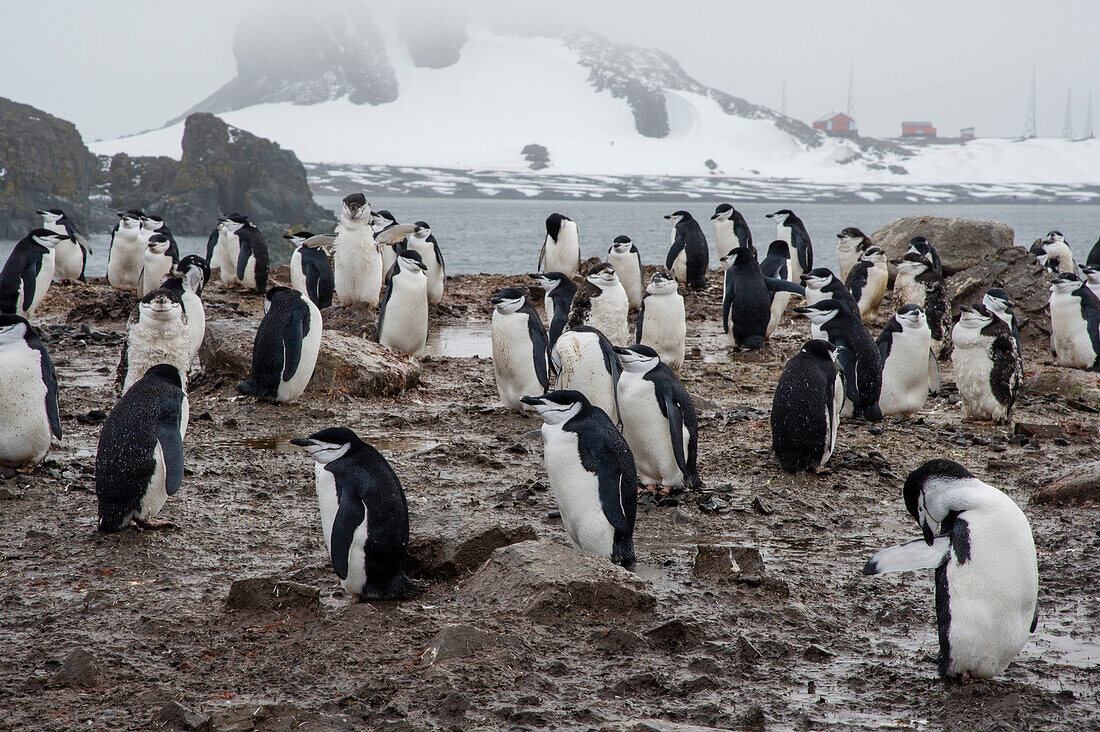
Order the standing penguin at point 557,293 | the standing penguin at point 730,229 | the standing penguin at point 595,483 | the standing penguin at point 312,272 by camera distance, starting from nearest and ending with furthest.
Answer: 1. the standing penguin at point 595,483
2. the standing penguin at point 557,293
3. the standing penguin at point 312,272
4. the standing penguin at point 730,229

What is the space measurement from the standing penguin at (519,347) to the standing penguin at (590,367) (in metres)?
1.09

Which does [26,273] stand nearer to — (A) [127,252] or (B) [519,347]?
(A) [127,252]

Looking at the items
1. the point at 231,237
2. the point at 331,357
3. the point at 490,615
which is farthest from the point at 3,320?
Answer: the point at 231,237

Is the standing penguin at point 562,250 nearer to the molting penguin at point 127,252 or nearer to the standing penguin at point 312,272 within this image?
the standing penguin at point 312,272

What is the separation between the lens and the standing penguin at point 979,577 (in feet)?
11.2

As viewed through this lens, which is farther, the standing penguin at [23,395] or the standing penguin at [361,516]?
the standing penguin at [23,395]

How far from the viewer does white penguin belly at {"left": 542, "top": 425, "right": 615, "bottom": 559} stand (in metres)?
4.55

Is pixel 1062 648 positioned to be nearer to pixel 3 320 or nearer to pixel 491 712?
pixel 491 712

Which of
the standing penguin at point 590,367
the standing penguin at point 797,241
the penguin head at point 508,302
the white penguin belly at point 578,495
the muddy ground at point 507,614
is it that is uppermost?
the standing penguin at point 797,241

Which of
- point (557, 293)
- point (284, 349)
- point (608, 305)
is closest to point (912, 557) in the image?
point (284, 349)

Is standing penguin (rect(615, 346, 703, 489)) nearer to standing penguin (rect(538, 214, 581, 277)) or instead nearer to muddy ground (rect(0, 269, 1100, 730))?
muddy ground (rect(0, 269, 1100, 730))

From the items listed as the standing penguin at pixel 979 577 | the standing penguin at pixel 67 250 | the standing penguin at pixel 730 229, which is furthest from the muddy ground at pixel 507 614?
the standing penguin at pixel 730 229

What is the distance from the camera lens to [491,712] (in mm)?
3137

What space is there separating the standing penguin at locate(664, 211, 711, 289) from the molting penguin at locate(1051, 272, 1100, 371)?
5.75 m
